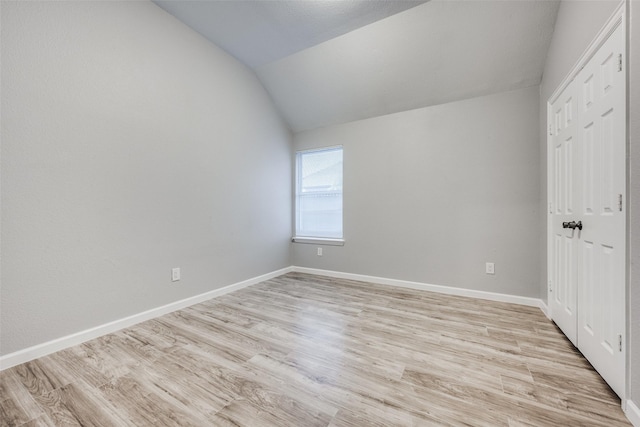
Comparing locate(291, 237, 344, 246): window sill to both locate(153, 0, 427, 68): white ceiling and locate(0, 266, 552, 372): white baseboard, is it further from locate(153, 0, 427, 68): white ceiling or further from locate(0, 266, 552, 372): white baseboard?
locate(153, 0, 427, 68): white ceiling

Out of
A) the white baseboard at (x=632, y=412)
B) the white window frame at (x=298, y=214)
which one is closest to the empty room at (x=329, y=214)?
the white baseboard at (x=632, y=412)

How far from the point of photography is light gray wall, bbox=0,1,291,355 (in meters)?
1.70

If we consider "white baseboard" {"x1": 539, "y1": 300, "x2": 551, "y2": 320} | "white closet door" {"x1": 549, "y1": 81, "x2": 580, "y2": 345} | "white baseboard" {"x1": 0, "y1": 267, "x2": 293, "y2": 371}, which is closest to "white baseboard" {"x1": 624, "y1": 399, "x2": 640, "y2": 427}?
"white closet door" {"x1": 549, "y1": 81, "x2": 580, "y2": 345}

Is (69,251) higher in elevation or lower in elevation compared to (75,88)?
lower

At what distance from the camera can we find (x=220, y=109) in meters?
3.02

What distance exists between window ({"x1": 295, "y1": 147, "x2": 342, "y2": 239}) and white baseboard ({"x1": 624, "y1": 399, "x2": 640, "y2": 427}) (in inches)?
115

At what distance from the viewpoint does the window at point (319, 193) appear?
153 inches

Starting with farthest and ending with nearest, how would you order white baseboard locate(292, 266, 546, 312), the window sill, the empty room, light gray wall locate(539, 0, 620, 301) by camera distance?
the window sill
white baseboard locate(292, 266, 546, 312)
light gray wall locate(539, 0, 620, 301)
the empty room

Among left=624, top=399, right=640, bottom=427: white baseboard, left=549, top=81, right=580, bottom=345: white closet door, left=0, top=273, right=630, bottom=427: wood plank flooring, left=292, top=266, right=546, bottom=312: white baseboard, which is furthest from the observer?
left=292, top=266, right=546, bottom=312: white baseboard

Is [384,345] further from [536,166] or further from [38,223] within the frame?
[38,223]

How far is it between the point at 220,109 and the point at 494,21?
289 cm

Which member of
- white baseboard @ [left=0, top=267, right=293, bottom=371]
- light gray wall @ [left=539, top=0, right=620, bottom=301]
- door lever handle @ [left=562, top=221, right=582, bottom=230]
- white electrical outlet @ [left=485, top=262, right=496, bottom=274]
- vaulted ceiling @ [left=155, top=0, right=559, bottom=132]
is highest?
vaulted ceiling @ [left=155, top=0, right=559, bottom=132]

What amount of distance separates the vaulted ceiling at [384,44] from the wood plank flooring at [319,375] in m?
2.49

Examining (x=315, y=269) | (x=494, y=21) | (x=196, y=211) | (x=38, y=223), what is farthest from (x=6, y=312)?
(x=494, y=21)
